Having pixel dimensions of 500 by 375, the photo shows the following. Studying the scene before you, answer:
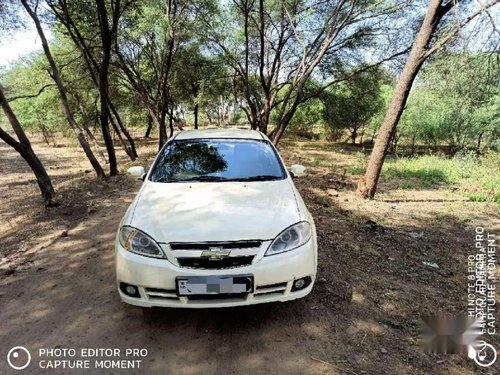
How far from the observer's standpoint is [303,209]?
3203 millimetres

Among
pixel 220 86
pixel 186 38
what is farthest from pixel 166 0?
pixel 220 86

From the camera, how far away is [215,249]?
2.63 metres

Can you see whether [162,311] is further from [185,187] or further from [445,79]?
[445,79]

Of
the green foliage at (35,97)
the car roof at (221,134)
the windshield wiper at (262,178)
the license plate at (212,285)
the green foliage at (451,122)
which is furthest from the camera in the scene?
the green foliage at (451,122)

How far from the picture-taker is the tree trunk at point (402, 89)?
20.5 ft

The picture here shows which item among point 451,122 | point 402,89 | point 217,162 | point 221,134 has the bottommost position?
point 217,162

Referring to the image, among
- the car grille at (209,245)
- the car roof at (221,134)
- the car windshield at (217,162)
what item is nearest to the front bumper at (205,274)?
the car grille at (209,245)

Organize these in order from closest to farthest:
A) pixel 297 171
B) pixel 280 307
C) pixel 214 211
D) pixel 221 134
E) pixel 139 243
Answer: pixel 139 243 → pixel 214 211 → pixel 280 307 → pixel 297 171 → pixel 221 134

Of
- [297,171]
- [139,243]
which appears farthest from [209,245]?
[297,171]

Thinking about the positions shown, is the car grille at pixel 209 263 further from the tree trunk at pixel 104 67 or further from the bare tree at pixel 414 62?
the tree trunk at pixel 104 67

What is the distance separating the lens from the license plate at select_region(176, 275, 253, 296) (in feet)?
8.47

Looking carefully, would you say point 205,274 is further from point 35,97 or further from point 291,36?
point 35,97

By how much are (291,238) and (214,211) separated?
0.68m

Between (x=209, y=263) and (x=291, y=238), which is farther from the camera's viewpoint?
(x=291, y=238)
